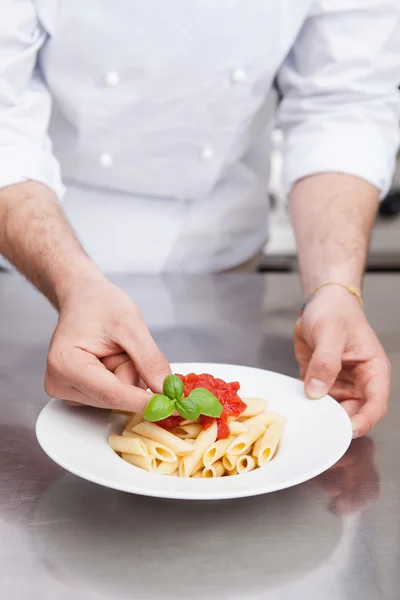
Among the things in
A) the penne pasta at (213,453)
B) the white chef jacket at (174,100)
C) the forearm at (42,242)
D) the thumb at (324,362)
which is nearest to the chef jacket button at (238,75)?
the white chef jacket at (174,100)

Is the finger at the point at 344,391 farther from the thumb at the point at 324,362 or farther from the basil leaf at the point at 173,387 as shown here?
the basil leaf at the point at 173,387

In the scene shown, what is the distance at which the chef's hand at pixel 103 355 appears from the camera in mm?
814

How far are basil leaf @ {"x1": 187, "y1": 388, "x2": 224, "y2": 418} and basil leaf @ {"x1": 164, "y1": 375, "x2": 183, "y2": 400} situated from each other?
1cm

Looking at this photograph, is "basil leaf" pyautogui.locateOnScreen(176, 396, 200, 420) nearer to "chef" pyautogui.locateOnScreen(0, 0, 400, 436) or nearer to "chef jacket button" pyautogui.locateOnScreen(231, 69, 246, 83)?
"chef" pyautogui.locateOnScreen(0, 0, 400, 436)

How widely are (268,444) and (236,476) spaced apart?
0.09 m

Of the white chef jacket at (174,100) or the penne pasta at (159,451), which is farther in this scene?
the white chef jacket at (174,100)

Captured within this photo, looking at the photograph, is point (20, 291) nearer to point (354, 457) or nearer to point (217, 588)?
point (354, 457)

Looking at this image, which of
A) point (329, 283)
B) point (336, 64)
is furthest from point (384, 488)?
point (336, 64)

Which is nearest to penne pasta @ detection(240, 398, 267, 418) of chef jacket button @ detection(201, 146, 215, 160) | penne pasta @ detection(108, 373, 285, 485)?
penne pasta @ detection(108, 373, 285, 485)

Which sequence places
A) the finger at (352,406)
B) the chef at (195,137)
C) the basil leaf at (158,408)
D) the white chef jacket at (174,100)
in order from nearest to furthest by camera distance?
the basil leaf at (158,408)
the finger at (352,406)
the chef at (195,137)
the white chef jacket at (174,100)

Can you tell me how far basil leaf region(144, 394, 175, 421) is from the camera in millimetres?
771

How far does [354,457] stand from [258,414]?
12 cm

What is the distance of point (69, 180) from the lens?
59.6 inches

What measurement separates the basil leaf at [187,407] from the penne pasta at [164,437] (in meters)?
0.04
